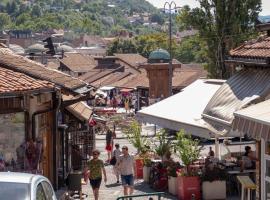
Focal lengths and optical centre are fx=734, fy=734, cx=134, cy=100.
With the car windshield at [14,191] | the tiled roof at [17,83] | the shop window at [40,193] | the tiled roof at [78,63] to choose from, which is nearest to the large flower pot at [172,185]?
the tiled roof at [17,83]

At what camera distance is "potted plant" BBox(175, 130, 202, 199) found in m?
18.0

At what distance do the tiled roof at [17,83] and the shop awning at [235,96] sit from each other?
3599 millimetres

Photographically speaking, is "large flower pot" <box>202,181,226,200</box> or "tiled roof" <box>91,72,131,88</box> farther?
"tiled roof" <box>91,72,131,88</box>

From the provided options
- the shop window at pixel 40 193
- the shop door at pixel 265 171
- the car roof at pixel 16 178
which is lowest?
the shop door at pixel 265 171

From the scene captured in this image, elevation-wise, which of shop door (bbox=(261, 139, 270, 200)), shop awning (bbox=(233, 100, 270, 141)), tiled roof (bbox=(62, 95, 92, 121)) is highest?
shop awning (bbox=(233, 100, 270, 141))

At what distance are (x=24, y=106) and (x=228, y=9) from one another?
21.7 meters

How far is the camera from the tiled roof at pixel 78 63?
10282cm

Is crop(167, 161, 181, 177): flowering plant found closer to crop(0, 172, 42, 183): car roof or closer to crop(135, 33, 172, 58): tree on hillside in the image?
crop(0, 172, 42, 183): car roof

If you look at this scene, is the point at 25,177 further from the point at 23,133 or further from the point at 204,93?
the point at 204,93

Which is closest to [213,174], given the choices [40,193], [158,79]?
[40,193]

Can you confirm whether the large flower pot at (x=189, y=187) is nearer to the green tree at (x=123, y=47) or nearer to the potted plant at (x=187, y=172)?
the potted plant at (x=187, y=172)

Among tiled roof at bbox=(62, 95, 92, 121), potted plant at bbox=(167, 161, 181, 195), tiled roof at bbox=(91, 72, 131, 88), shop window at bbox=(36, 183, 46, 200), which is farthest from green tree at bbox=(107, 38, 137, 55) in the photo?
shop window at bbox=(36, 183, 46, 200)

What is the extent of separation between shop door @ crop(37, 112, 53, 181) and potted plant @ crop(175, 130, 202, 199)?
3.42 metres

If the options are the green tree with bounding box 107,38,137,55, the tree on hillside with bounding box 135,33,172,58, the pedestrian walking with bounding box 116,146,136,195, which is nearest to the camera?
the pedestrian walking with bounding box 116,146,136,195
